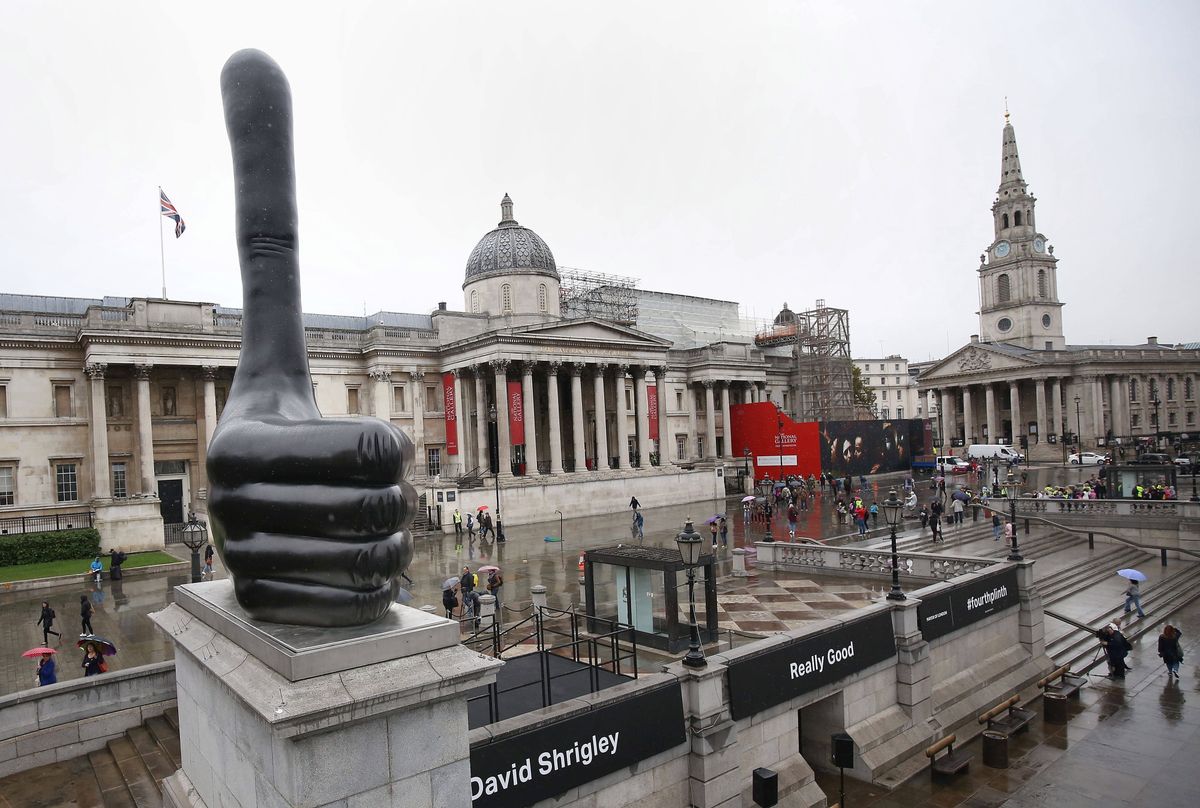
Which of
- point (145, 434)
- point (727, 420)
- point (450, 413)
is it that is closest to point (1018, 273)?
point (727, 420)

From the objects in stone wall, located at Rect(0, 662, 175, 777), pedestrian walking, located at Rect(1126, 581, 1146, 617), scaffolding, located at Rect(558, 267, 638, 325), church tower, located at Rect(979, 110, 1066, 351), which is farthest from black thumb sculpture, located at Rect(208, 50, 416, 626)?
church tower, located at Rect(979, 110, 1066, 351)

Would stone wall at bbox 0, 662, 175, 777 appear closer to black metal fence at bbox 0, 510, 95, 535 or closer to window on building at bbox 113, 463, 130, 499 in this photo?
black metal fence at bbox 0, 510, 95, 535

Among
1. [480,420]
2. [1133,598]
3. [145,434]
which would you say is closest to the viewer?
[1133,598]

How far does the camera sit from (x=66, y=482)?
3662 cm

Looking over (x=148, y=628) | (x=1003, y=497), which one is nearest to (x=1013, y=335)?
(x=1003, y=497)

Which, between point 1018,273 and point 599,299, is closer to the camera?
point 599,299

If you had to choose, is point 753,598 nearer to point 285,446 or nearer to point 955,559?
point 955,559

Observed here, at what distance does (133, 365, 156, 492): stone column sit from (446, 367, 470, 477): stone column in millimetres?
16610

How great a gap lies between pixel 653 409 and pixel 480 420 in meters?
12.7

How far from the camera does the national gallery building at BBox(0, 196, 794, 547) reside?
35.8 meters

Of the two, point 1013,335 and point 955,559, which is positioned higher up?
point 1013,335

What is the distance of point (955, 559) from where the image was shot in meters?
18.7

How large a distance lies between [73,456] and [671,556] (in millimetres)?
35067

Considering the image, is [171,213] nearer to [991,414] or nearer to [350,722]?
[350,722]
